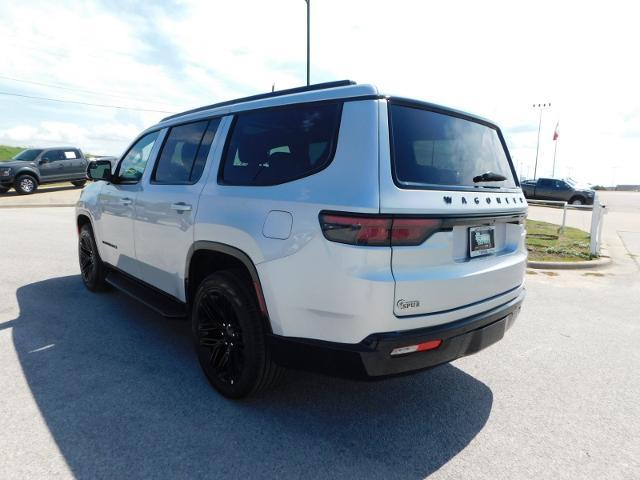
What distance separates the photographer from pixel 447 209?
7.42ft

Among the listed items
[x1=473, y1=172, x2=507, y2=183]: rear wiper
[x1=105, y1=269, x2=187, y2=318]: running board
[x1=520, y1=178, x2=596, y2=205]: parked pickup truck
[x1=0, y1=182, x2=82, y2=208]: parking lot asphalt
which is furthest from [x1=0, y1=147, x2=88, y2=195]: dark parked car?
[x1=520, y1=178, x2=596, y2=205]: parked pickup truck

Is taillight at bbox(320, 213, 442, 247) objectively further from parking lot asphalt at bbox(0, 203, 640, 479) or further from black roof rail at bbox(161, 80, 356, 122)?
parking lot asphalt at bbox(0, 203, 640, 479)

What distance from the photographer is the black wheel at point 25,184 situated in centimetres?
1825

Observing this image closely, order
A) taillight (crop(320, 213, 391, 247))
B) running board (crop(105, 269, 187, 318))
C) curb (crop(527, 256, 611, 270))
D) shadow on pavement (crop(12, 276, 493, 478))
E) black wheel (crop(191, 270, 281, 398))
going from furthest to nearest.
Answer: curb (crop(527, 256, 611, 270)) < running board (crop(105, 269, 187, 318)) < black wheel (crop(191, 270, 281, 398)) < shadow on pavement (crop(12, 276, 493, 478)) < taillight (crop(320, 213, 391, 247))

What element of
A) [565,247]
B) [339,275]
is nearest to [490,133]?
[339,275]

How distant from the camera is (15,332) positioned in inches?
153

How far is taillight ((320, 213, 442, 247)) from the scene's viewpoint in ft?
6.79

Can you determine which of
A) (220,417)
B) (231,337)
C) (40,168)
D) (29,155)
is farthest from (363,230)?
(29,155)

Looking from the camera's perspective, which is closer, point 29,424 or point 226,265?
point 29,424

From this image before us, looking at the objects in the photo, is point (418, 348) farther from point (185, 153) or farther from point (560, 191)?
point (560, 191)

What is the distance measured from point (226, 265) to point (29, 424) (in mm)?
1466

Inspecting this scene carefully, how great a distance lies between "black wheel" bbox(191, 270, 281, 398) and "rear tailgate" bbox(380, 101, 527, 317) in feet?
3.03

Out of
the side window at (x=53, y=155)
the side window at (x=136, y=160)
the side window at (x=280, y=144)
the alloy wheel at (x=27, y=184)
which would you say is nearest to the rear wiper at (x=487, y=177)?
the side window at (x=280, y=144)

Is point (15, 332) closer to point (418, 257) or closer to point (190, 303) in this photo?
point (190, 303)
